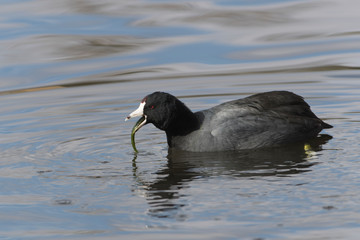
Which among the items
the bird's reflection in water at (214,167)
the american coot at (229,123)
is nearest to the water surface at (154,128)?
the bird's reflection in water at (214,167)

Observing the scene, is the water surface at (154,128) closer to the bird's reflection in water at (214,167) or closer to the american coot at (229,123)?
the bird's reflection in water at (214,167)

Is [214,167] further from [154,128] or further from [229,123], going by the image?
[154,128]

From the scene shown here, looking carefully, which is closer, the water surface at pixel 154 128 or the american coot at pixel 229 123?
the water surface at pixel 154 128

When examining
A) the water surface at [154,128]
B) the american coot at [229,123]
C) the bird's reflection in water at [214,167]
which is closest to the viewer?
the water surface at [154,128]

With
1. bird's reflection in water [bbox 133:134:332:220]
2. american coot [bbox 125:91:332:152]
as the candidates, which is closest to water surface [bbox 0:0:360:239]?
bird's reflection in water [bbox 133:134:332:220]

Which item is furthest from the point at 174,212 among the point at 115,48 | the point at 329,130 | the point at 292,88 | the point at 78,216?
the point at 115,48

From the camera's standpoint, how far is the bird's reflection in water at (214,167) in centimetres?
757

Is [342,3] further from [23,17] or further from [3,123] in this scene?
[3,123]

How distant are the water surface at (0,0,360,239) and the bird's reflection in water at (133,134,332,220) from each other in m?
0.02

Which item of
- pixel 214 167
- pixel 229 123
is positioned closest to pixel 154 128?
pixel 229 123

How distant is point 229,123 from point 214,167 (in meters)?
1.02

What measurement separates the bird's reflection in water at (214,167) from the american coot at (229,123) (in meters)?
0.12

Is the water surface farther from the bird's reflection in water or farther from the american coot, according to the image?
the american coot

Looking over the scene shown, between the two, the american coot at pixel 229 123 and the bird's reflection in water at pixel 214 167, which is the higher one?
the american coot at pixel 229 123
